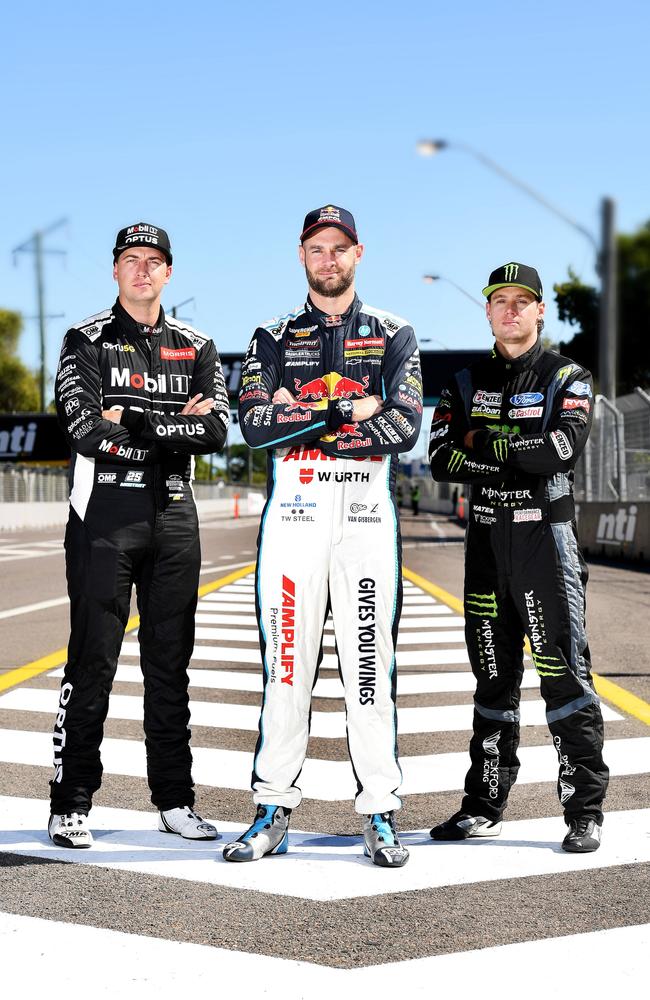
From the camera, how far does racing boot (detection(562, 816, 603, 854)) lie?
412 cm

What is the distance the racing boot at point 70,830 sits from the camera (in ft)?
13.8

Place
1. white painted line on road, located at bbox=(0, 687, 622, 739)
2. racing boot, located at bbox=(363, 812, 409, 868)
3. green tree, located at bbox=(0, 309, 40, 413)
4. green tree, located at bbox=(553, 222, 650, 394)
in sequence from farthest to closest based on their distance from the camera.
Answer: green tree, located at bbox=(0, 309, 40, 413) < green tree, located at bbox=(553, 222, 650, 394) < white painted line on road, located at bbox=(0, 687, 622, 739) < racing boot, located at bbox=(363, 812, 409, 868)

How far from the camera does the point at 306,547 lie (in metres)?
4.23

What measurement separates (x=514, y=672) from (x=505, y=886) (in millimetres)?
984

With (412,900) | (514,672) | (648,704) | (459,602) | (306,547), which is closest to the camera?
(412,900)

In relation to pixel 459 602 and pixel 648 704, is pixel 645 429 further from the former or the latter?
pixel 648 704

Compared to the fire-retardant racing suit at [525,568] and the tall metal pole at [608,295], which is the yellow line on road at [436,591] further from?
the fire-retardant racing suit at [525,568]

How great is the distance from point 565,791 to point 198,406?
2.04 m

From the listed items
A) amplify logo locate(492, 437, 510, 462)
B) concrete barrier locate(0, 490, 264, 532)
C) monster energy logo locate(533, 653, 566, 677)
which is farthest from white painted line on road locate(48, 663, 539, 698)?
concrete barrier locate(0, 490, 264, 532)

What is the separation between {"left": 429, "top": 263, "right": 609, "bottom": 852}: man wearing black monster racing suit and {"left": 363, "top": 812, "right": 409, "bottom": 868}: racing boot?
1.08 ft

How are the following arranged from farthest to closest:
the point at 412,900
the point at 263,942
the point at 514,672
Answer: the point at 514,672 < the point at 412,900 < the point at 263,942

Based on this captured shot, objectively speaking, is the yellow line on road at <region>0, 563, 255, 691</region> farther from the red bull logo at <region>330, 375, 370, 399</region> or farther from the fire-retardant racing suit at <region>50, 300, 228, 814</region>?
the red bull logo at <region>330, 375, 370, 399</region>

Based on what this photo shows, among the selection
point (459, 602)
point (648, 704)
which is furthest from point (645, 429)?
point (648, 704)

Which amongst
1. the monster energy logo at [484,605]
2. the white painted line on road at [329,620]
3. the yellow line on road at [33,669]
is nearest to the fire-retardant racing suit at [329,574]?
the monster energy logo at [484,605]
